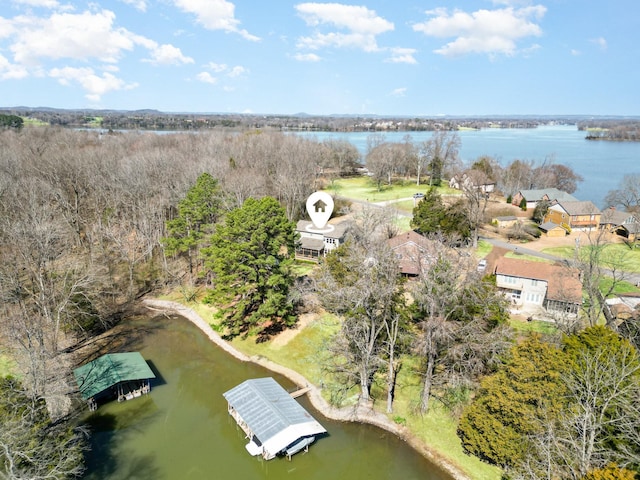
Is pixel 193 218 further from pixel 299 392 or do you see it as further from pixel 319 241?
pixel 299 392

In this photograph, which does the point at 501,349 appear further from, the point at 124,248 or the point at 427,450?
the point at 124,248

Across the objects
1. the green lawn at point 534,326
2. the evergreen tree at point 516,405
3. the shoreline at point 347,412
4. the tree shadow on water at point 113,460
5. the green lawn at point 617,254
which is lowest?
the tree shadow on water at point 113,460

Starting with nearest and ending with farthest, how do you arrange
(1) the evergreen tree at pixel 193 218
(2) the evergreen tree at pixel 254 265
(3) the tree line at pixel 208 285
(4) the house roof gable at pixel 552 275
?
1. (3) the tree line at pixel 208 285
2. (2) the evergreen tree at pixel 254 265
3. (4) the house roof gable at pixel 552 275
4. (1) the evergreen tree at pixel 193 218

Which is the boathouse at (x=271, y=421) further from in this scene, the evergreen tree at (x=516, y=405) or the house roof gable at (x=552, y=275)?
the house roof gable at (x=552, y=275)

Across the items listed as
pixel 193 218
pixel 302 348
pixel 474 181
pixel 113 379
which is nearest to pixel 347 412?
pixel 302 348

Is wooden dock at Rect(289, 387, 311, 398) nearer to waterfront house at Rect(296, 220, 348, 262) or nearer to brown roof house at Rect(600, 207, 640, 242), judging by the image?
waterfront house at Rect(296, 220, 348, 262)

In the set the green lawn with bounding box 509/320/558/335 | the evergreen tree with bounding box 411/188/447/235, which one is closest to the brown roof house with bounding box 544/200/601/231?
the evergreen tree with bounding box 411/188/447/235

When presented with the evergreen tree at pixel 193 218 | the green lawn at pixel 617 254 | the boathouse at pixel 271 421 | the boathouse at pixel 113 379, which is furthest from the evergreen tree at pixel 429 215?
the boathouse at pixel 113 379
